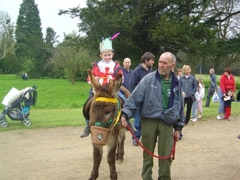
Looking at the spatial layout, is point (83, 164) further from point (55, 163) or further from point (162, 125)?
point (162, 125)

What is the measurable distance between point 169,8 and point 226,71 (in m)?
16.6

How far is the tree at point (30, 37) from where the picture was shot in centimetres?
5369

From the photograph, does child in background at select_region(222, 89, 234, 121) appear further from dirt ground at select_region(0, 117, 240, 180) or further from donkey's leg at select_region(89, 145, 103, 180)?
donkey's leg at select_region(89, 145, 103, 180)

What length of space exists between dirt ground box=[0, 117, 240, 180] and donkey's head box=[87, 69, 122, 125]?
170 centimetres

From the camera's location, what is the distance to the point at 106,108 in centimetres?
378

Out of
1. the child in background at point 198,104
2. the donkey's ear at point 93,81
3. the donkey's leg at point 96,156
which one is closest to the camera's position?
the donkey's ear at point 93,81

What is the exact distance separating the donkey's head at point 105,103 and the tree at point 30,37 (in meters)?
50.5

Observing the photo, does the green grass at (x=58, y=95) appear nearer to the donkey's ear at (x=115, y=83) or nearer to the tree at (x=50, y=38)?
the donkey's ear at (x=115, y=83)

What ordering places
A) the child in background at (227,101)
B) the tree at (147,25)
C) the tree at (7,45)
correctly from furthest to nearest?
the tree at (7,45) → the tree at (147,25) → the child in background at (227,101)

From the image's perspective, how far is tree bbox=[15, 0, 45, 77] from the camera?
53694mm

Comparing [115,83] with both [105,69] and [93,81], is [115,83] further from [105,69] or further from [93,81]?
[105,69]

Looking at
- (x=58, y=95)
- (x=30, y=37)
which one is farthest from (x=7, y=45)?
(x=58, y=95)

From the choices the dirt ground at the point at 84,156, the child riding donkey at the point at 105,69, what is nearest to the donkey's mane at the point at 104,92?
the child riding donkey at the point at 105,69

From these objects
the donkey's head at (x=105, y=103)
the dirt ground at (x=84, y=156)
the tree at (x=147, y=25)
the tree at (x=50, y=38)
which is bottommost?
the dirt ground at (x=84, y=156)
